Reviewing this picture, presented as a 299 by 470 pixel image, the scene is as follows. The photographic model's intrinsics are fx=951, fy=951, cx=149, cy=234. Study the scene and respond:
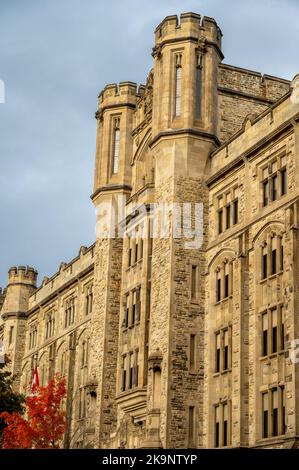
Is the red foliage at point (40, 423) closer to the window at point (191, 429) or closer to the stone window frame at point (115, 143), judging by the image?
the stone window frame at point (115, 143)

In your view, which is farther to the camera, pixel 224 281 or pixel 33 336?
pixel 33 336

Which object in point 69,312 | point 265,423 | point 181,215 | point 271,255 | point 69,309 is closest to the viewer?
point 265,423

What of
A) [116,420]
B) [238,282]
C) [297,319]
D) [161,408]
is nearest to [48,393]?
[116,420]

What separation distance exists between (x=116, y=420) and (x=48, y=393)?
9182 mm

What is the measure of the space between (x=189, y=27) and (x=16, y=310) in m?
35.1

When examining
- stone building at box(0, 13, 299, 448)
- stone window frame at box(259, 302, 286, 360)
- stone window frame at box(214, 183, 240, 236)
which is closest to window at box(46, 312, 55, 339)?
stone building at box(0, 13, 299, 448)

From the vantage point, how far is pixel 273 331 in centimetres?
3847

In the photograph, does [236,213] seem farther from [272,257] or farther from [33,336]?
[33,336]

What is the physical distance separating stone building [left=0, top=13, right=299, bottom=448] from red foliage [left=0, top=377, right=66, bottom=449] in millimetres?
1231

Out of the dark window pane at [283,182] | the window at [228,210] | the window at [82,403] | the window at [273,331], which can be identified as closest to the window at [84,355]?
the window at [82,403]

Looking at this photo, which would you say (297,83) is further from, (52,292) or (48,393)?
(52,292)

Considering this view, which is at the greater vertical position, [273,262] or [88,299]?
[88,299]

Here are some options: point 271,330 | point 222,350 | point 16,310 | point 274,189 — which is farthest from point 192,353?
point 16,310

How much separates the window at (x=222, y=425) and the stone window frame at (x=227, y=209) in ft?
26.8
